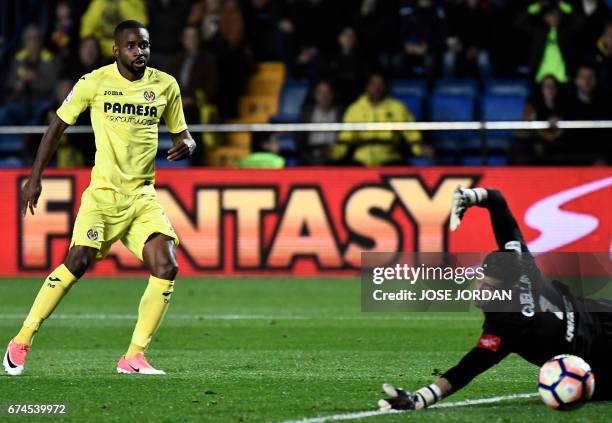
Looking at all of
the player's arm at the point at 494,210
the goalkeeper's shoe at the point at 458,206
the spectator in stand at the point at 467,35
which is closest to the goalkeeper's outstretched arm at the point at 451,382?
the player's arm at the point at 494,210

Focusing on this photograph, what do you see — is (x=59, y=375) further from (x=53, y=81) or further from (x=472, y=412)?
(x=53, y=81)

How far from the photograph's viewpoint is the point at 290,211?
53.3 feet

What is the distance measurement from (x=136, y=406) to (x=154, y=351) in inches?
113

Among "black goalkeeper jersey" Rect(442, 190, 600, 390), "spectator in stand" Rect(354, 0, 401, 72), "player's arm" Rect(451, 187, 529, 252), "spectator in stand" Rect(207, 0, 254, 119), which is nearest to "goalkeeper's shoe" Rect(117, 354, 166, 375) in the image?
"black goalkeeper jersey" Rect(442, 190, 600, 390)

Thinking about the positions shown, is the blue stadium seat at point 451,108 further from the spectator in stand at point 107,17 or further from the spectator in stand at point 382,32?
the spectator in stand at point 107,17

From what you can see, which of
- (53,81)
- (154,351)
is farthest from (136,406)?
(53,81)

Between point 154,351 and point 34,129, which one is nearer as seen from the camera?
point 154,351

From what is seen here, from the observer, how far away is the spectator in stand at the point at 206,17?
19141mm

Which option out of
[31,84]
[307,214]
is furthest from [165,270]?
[31,84]

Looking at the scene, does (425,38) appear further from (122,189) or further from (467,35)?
(122,189)

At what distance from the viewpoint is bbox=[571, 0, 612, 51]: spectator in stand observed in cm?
1812

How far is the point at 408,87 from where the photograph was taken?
→ 18.2m

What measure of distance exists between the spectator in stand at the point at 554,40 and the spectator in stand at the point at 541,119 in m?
0.58

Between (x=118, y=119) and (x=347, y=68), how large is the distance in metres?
9.48
